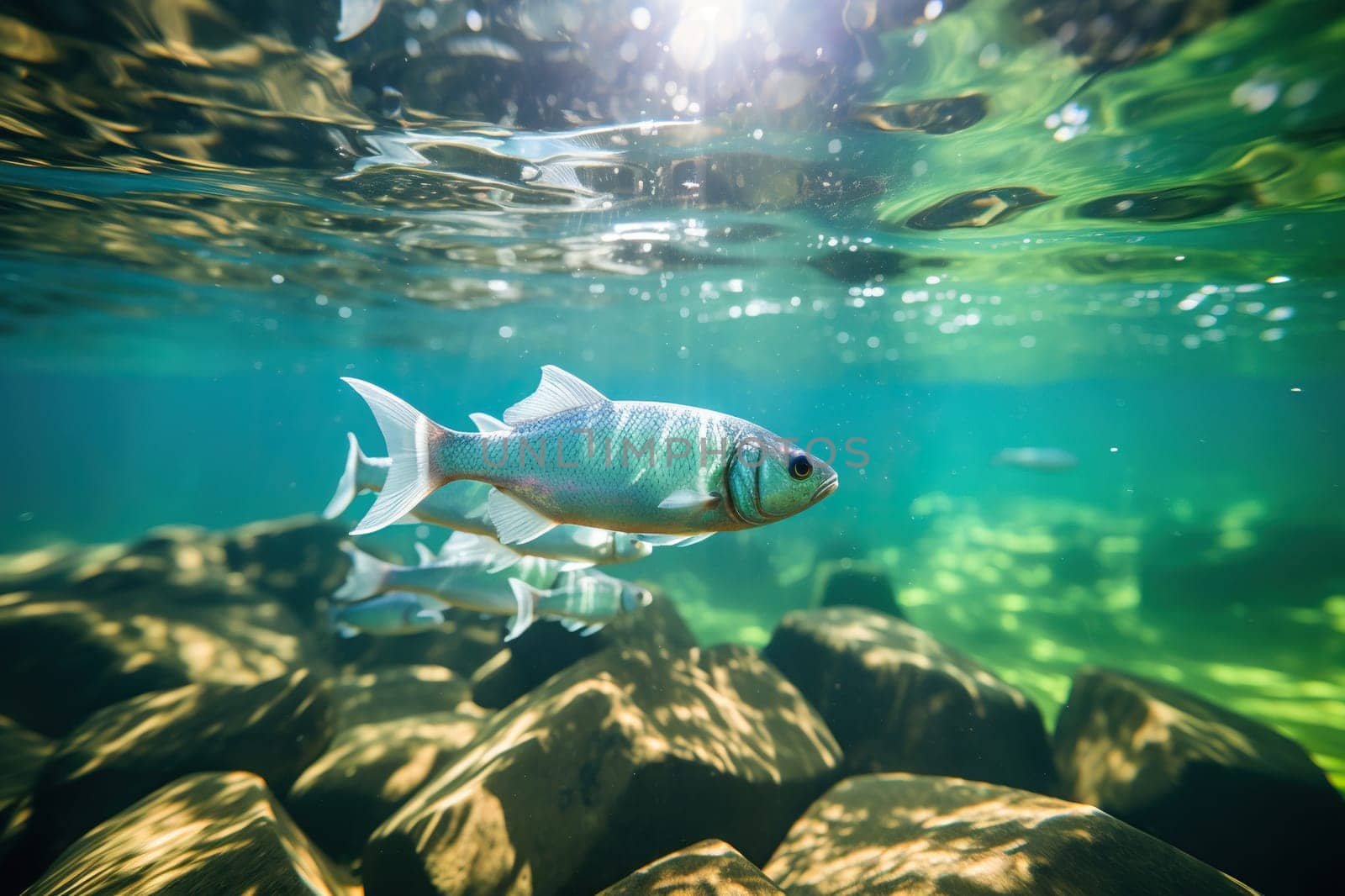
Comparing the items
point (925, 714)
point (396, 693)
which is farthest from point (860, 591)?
point (396, 693)

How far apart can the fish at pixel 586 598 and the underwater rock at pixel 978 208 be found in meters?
9.57

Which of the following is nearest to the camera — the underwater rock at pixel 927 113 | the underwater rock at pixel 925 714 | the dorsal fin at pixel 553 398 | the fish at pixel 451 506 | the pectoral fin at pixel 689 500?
the pectoral fin at pixel 689 500

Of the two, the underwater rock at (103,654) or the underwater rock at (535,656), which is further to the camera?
the underwater rock at (535,656)

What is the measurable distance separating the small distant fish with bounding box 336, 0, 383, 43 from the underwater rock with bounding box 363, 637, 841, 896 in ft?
24.1

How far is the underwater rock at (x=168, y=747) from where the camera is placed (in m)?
5.08

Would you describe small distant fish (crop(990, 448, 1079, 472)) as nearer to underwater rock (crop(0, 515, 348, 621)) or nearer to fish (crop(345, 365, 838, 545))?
fish (crop(345, 365, 838, 545))

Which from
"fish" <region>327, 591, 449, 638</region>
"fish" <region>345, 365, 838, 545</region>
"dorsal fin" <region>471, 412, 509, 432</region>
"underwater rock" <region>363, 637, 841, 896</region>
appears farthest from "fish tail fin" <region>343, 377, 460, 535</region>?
"fish" <region>327, 591, 449, 638</region>

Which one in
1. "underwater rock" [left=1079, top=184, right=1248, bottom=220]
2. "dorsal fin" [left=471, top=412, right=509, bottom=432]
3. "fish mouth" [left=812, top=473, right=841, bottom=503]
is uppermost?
"underwater rock" [left=1079, top=184, right=1248, bottom=220]

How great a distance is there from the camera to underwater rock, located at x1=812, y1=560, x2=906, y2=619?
12805 mm

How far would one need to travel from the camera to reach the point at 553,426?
288cm

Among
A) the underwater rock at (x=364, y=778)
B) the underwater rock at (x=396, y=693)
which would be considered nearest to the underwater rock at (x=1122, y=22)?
the underwater rock at (x=364, y=778)

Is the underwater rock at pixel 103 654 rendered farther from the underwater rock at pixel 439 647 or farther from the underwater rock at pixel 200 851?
the underwater rock at pixel 200 851

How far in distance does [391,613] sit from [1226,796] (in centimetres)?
889

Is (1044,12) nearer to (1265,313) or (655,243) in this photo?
(655,243)
